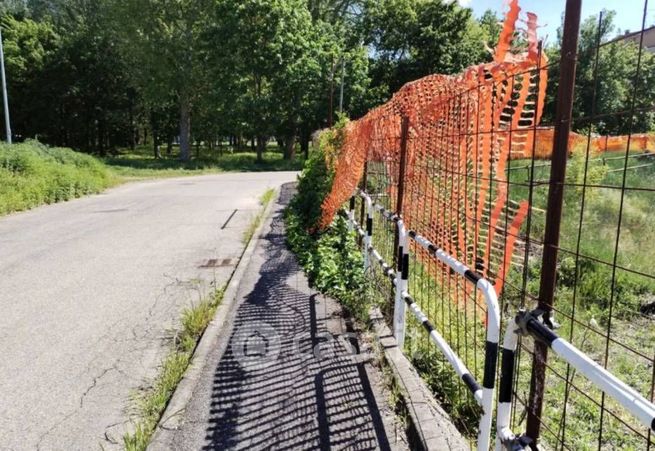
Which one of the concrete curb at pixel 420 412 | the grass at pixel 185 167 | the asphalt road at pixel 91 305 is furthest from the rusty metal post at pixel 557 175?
the grass at pixel 185 167

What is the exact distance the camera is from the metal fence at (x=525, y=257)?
1.91 meters

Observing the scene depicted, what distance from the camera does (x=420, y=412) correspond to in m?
3.02

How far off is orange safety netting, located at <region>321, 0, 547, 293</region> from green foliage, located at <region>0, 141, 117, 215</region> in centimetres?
1174

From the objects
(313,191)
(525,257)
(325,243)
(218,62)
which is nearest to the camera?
(525,257)

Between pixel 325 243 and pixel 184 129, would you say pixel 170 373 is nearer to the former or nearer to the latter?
pixel 325 243

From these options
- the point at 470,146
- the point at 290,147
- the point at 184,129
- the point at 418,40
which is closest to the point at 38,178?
the point at 470,146

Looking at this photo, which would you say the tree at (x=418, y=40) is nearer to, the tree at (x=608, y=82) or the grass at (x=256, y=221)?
the grass at (x=256, y=221)

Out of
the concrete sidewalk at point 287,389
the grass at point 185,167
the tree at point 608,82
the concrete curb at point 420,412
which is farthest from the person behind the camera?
the grass at point 185,167

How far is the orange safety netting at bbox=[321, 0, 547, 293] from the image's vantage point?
2.85 meters

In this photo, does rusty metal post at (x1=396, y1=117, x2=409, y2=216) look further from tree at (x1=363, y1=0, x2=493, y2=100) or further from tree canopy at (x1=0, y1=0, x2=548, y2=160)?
tree at (x1=363, y1=0, x2=493, y2=100)

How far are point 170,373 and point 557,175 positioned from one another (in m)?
3.18

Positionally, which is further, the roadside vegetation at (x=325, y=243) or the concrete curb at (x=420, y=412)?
the roadside vegetation at (x=325, y=243)

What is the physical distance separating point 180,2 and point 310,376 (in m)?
33.3

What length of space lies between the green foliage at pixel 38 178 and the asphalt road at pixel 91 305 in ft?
4.82
